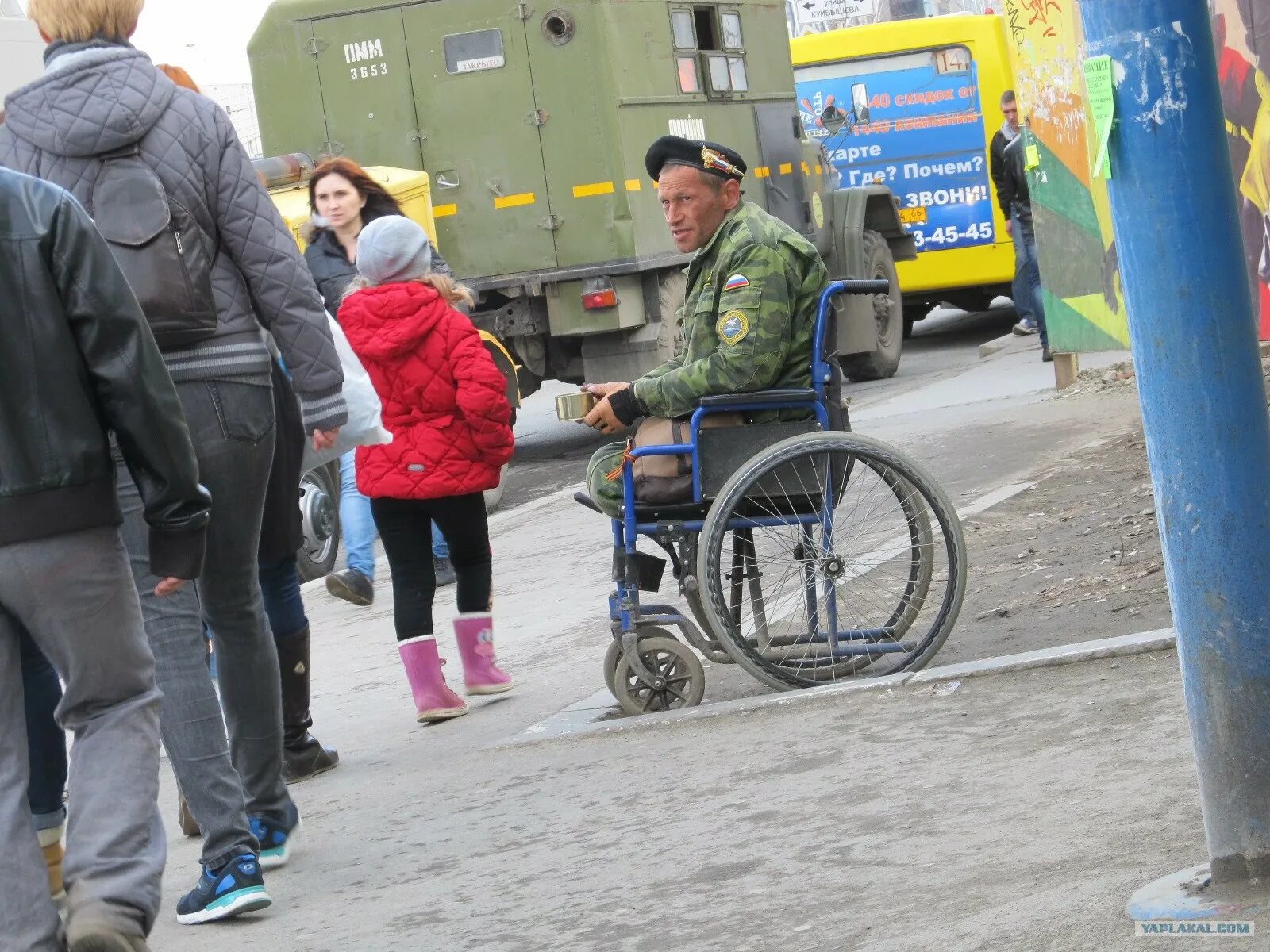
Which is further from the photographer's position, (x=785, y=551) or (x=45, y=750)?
(x=785, y=551)

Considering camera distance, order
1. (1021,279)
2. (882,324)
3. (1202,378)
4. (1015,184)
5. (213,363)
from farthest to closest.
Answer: (882,324) < (1021,279) < (1015,184) < (213,363) < (1202,378)

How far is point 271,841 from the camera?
446 centimetres

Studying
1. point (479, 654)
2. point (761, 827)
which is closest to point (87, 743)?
point (761, 827)

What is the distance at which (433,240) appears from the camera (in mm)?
12156

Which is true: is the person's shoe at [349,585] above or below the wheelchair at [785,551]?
below

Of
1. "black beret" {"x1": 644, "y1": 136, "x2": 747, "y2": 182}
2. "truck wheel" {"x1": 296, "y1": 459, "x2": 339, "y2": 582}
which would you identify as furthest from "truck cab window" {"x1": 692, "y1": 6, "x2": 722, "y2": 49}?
"black beret" {"x1": 644, "y1": 136, "x2": 747, "y2": 182}

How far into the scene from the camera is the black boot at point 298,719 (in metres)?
5.14

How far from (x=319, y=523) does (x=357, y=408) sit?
14.5 feet

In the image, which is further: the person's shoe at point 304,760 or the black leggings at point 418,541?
the black leggings at point 418,541

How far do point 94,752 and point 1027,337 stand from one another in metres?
12.9

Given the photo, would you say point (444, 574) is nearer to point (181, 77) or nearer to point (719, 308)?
point (719, 308)

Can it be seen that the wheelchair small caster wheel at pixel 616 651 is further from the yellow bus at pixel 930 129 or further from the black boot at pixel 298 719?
the yellow bus at pixel 930 129

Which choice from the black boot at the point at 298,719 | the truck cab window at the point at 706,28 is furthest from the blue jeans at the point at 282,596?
the truck cab window at the point at 706,28

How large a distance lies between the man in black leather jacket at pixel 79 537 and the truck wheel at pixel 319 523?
595 centimetres
